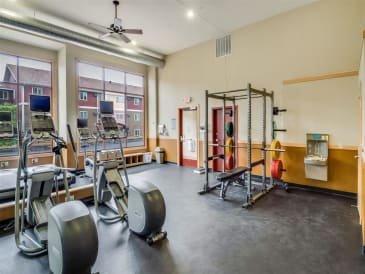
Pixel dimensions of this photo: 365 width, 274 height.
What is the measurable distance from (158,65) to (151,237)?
7.27m

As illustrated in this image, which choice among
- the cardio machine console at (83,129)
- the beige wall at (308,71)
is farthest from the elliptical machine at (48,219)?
the beige wall at (308,71)

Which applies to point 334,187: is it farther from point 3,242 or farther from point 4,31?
point 4,31

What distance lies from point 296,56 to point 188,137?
4407mm

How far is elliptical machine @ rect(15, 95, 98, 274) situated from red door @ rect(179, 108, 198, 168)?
536 centimetres

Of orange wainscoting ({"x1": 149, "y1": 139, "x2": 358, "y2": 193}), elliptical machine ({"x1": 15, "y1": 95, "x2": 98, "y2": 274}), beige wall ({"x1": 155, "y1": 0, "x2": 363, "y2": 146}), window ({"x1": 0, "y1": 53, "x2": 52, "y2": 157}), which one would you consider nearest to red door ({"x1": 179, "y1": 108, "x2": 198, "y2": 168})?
beige wall ({"x1": 155, "y1": 0, "x2": 363, "y2": 146})

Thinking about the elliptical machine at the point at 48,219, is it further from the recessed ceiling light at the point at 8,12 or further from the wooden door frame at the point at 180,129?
the wooden door frame at the point at 180,129

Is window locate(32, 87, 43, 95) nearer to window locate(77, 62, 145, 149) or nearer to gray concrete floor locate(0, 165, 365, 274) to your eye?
window locate(77, 62, 145, 149)

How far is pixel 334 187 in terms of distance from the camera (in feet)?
16.5

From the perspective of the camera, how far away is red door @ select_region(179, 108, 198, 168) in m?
8.34

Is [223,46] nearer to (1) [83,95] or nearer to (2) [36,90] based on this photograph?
(1) [83,95]

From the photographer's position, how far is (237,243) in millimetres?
3004

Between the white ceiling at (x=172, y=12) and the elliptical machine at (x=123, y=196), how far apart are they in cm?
306

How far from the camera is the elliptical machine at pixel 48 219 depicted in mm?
2154

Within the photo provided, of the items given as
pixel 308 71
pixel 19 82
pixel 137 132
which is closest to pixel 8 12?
pixel 19 82
